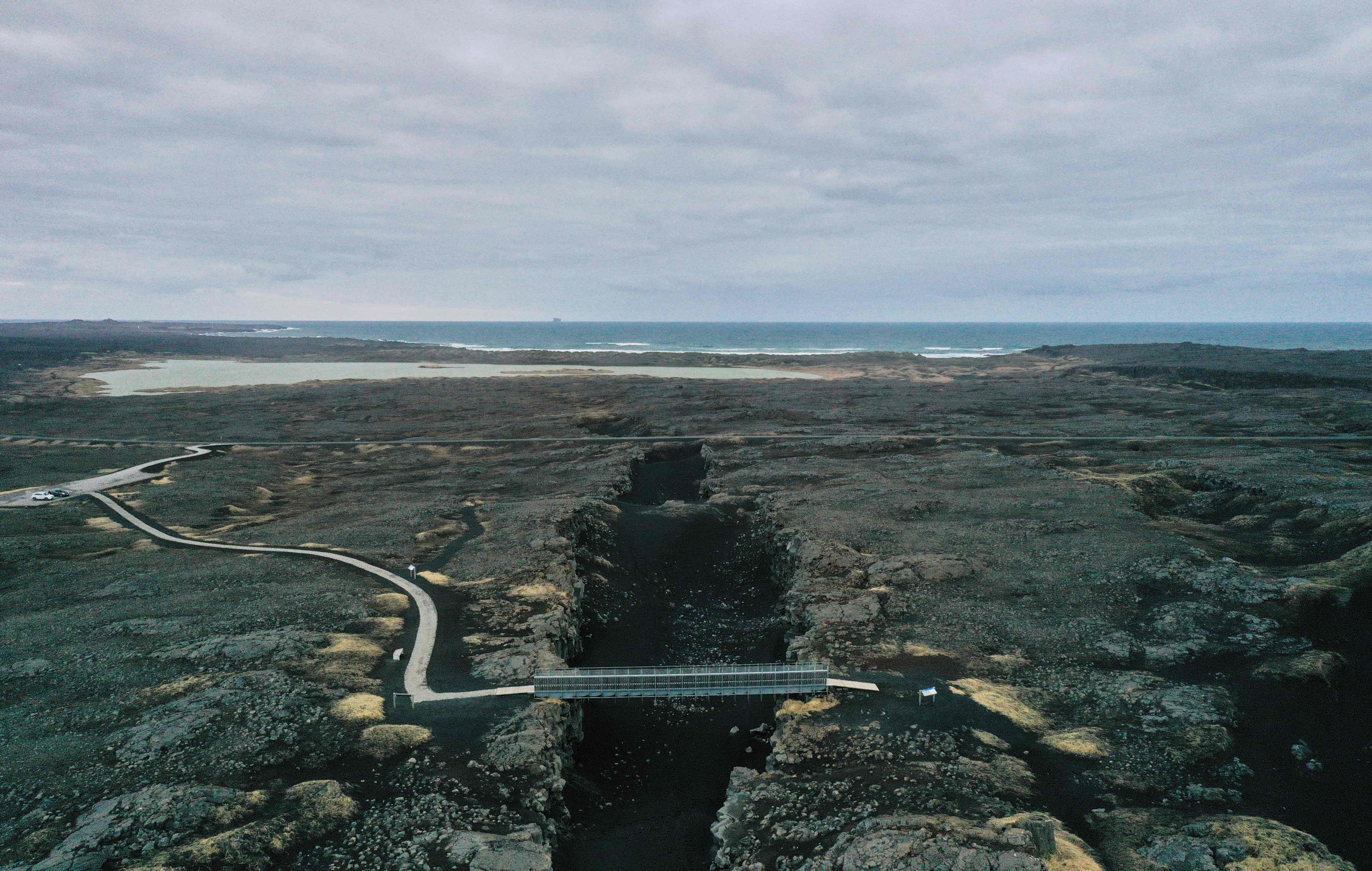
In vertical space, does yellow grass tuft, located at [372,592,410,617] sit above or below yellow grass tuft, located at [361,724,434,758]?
above

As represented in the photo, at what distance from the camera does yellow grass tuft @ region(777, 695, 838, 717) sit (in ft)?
120

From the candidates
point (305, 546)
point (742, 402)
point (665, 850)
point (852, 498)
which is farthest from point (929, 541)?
point (742, 402)

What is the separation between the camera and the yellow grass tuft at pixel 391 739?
32969 mm

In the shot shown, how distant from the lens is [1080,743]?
3259 cm

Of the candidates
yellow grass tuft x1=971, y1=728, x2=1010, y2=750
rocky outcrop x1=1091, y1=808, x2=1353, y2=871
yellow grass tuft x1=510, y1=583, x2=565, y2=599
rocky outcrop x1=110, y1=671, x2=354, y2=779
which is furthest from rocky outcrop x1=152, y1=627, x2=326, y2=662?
rocky outcrop x1=1091, y1=808, x2=1353, y2=871

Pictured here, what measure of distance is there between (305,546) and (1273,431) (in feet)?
416

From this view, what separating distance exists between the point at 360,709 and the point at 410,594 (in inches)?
633

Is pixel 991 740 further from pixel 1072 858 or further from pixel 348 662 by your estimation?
pixel 348 662

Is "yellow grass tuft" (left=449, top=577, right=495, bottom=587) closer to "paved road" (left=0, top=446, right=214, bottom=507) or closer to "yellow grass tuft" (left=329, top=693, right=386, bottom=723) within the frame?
"yellow grass tuft" (left=329, top=693, right=386, bottom=723)

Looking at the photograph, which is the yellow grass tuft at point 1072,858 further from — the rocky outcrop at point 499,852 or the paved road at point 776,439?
the paved road at point 776,439

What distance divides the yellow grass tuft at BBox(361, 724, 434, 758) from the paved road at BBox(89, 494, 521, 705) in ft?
8.22

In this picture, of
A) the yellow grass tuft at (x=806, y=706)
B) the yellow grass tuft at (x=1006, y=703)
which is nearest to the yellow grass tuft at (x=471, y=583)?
the yellow grass tuft at (x=806, y=706)

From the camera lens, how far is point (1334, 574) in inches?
1762

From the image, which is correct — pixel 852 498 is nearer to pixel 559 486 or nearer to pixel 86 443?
pixel 559 486
